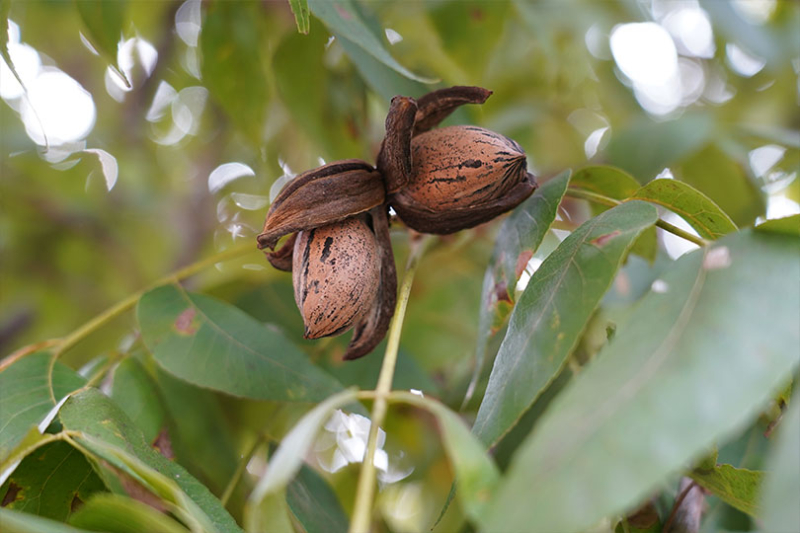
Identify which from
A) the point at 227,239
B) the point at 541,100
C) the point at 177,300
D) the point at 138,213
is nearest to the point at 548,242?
the point at 177,300

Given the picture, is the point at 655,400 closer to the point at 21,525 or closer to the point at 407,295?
the point at 407,295

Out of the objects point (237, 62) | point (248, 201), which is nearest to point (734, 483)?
point (237, 62)

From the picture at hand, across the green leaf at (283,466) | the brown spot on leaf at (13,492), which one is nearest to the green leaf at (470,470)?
the green leaf at (283,466)

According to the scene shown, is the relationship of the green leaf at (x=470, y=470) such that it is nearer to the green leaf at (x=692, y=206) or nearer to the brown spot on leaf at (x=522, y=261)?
the brown spot on leaf at (x=522, y=261)

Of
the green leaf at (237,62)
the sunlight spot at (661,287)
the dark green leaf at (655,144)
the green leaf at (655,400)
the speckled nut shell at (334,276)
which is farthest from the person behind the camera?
the dark green leaf at (655,144)

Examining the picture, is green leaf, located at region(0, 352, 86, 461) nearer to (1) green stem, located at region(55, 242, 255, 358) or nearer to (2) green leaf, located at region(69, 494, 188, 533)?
(1) green stem, located at region(55, 242, 255, 358)

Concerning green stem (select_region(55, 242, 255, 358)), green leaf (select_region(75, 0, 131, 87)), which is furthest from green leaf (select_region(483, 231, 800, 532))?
green leaf (select_region(75, 0, 131, 87))

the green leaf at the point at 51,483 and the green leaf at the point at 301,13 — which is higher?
the green leaf at the point at 301,13
